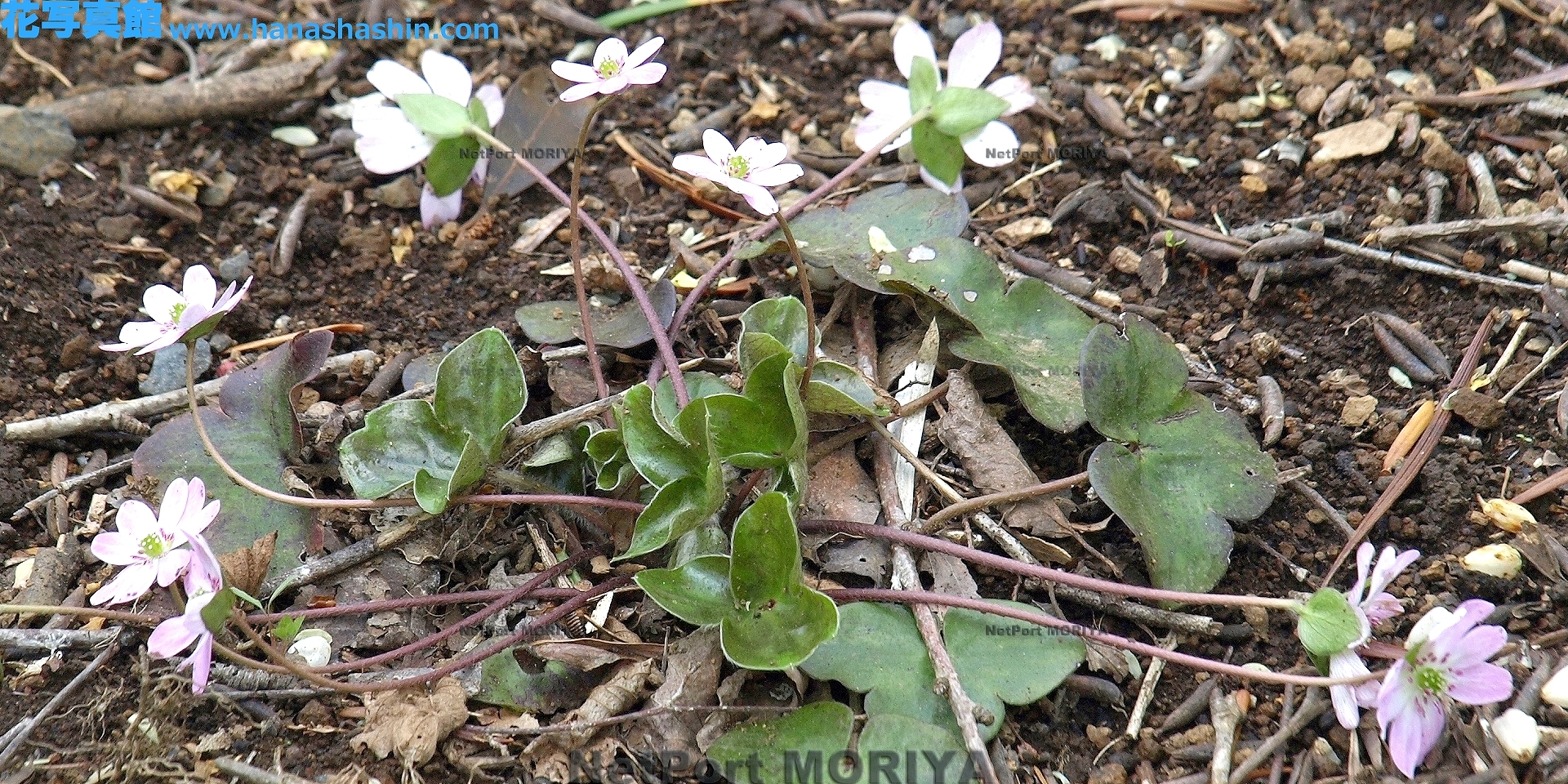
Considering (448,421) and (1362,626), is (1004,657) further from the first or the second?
(448,421)

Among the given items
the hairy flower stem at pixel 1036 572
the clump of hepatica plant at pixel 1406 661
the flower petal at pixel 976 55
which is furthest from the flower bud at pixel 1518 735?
the flower petal at pixel 976 55

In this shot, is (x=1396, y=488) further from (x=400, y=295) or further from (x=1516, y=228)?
(x=400, y=295)

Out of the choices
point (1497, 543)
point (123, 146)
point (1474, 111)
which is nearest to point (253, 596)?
point (123, 146)

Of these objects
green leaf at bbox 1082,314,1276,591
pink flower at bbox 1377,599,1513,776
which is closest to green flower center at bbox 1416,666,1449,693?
pink flower at bbox 1377,599,1513,776

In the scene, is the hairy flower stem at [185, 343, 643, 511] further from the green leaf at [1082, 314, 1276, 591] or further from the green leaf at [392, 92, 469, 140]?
the green leaf at [1082, 314, 1276, 591]

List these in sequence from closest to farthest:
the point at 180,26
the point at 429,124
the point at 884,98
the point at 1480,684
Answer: the point at 1480,684 < the point at 429,124 < the point at 884,98 < the point at 180,26

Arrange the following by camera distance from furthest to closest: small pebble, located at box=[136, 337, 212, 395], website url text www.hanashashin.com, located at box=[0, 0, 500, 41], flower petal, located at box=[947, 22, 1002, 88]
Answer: website url text www.hanashashin.com, located at box=[0, 0, 500, 41] < small pebble, located at box=[136, 337, 212, 395] < flower petal, located at box=[947, 22, 1002, 88]

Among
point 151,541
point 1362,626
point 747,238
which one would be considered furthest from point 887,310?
point 151,541
